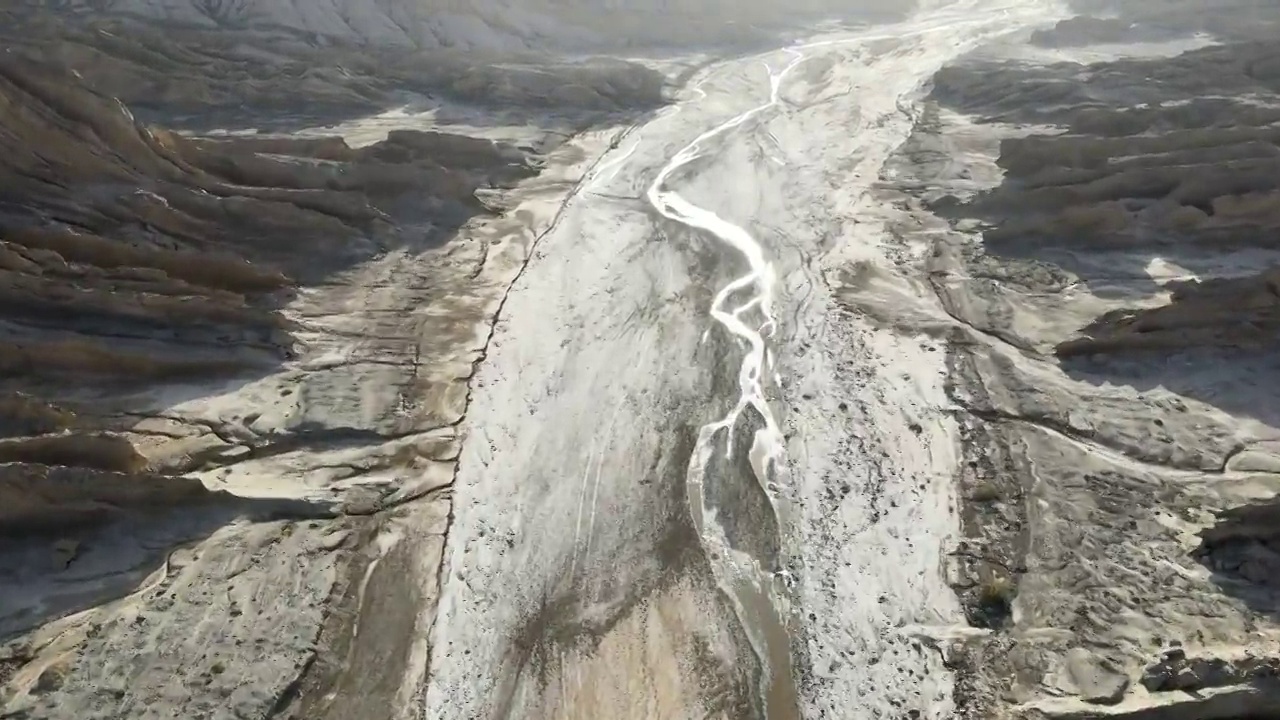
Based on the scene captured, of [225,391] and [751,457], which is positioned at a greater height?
[225,391]

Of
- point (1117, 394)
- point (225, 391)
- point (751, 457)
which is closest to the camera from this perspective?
point (751, 457)

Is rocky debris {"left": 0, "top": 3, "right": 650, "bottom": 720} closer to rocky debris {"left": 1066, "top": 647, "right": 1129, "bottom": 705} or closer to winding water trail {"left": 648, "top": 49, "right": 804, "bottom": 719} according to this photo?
winding water trail {"left": 648, "top": 49, "right": 804, "bottom": 719}

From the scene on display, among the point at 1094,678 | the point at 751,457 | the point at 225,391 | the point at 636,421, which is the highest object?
the point at 225,391

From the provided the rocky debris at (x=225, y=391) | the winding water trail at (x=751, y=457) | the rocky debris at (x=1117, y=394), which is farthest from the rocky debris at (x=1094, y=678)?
the rocky debris at (x=225, y=391)

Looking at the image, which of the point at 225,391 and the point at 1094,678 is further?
the point at 225,391

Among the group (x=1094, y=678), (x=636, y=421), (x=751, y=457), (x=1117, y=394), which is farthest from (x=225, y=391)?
(x=1117, y=394)

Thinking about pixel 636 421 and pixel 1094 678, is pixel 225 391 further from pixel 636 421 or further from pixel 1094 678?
pixel 1094 678

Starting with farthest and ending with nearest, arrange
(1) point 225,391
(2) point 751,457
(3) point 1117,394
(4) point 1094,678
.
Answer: (3) point 1117,394 < (1) point 225,391 < (2) point 751,457 < (4) point 1094,678
